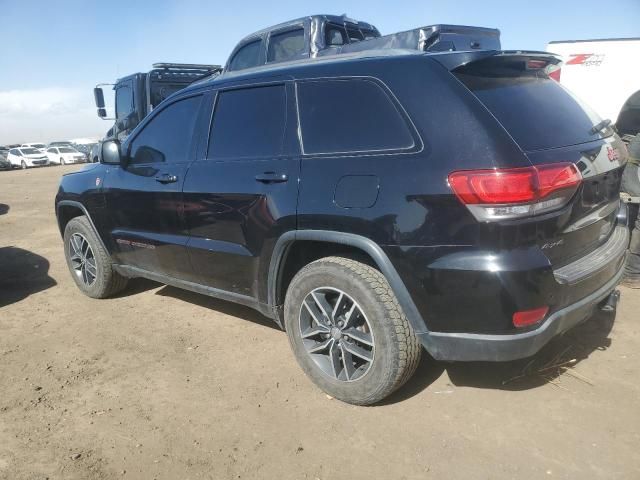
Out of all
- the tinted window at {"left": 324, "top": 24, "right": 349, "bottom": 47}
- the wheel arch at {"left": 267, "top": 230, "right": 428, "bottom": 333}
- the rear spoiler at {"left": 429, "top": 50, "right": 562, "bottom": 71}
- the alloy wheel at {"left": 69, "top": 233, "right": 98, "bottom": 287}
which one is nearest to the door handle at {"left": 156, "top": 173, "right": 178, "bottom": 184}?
the wheel arch at {"left": 267, "top": 230, "right": 428, "bottom": 333}

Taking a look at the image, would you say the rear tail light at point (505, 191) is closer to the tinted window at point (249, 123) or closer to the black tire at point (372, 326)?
the black tire at point (372, 326)

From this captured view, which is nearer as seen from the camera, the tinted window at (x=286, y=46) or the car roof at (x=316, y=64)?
the car roof at (x=316, y=64)

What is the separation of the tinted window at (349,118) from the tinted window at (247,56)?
17.5 feet

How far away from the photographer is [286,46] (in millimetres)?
7457

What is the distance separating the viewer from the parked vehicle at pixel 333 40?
5.77 metres

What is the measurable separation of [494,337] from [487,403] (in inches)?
26.4

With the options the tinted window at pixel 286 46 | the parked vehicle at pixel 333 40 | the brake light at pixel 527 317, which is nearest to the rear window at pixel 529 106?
the brake light at pixel 527 317

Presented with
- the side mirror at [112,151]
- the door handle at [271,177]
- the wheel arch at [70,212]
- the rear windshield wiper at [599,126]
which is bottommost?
the wheel arch at [70,212]

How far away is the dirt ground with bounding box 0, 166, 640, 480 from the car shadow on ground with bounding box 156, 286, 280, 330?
0.07 meters

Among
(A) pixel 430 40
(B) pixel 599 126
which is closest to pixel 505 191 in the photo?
(B) pixel 599 126

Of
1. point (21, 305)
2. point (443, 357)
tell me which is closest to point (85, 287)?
point (21, 305)

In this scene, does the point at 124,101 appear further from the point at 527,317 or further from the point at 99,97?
the point at 527,317

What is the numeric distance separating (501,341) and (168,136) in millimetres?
2795

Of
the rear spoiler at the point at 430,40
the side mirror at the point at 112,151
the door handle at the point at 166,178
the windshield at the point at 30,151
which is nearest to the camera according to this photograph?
the door handle at the point at 166,178
